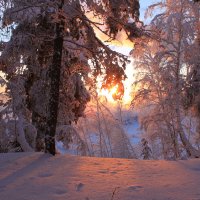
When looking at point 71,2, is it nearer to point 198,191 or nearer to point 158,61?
point 198,191

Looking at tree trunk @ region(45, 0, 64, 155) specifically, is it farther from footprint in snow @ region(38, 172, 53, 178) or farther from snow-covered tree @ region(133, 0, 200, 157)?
snow-covered tree @ region(133, 0, 200, 157)

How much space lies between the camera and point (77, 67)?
38.2 feet

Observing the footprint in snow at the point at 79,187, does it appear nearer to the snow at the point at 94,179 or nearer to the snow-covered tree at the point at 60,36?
the snow at the point at 94,179

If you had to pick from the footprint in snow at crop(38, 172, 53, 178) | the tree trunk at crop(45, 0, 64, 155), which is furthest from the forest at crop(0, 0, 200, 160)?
the footprint in snow at crop(38, 172, 53, 178)

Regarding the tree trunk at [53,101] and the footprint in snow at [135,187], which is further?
the tree trunk at [53,101]

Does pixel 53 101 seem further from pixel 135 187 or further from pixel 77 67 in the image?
pixel 135 187

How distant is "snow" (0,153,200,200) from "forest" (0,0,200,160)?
1.67m

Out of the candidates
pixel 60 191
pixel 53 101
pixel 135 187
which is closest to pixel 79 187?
pixel 60 191

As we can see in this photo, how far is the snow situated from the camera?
5.93m

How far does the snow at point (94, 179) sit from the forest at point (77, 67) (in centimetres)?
167

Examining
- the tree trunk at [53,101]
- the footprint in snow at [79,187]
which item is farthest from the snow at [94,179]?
the tree trunk at [53,101]

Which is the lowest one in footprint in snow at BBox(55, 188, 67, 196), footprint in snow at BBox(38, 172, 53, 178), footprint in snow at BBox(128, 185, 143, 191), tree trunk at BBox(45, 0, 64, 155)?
footprint in snow at BBox(55, 188, 67, 196)

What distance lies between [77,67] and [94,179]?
5.35 m

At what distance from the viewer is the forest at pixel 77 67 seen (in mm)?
10141
